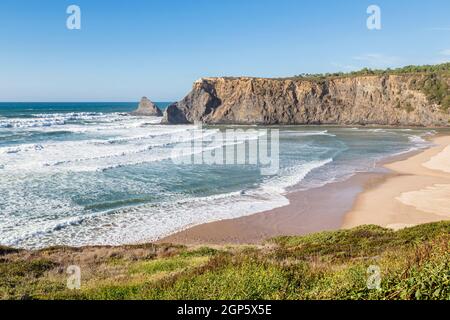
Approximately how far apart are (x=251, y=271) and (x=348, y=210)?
51.0ft

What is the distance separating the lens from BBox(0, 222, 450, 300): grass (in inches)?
248

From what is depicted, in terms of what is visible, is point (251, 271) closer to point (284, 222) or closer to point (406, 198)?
point (284, 222)

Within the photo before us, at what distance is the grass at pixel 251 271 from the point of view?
6309 millimetres

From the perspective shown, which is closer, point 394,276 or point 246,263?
point 394,276

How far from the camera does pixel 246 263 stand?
8.72 metres

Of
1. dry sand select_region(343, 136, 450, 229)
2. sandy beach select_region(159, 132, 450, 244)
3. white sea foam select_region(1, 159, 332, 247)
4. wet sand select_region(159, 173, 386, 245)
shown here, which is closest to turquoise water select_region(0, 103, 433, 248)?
white sea foam select_region(1, 159, 332, 247)

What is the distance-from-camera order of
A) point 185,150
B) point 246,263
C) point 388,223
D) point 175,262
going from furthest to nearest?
point 185,150, point 388,223, point 175,262, point 246,263

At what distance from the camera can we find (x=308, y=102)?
3718 inches

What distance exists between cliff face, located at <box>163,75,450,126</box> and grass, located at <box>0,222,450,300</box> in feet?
256

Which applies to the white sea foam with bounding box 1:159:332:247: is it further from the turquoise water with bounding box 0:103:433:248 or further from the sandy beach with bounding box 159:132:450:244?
the sandy beach with bounding box 159:132:450:244

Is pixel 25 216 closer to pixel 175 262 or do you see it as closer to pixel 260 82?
pixel 175 262

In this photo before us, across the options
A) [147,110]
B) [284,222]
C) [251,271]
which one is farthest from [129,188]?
[147,110]

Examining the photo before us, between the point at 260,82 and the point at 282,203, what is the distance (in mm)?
76623
